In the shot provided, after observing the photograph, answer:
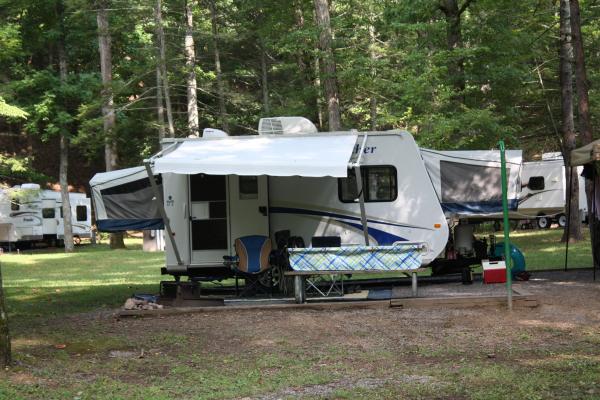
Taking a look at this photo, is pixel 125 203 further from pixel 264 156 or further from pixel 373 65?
pixel 373 65

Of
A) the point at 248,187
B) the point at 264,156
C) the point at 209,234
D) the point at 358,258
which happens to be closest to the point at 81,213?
the point at 209,234

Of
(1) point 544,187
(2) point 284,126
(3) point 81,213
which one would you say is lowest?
(3) point 81,213

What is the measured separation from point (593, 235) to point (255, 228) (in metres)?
5.71

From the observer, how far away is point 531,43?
64.7ft

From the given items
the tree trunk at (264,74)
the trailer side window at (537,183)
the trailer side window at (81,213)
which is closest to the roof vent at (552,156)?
the trailer side window at (537,183)

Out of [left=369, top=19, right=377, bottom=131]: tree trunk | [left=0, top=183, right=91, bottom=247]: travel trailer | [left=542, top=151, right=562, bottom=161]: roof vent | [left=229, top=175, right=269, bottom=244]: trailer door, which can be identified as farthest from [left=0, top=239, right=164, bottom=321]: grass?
[left=542, top=151, right=562, bottom=161]: roof vent

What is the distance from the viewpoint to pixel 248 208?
12.6 m

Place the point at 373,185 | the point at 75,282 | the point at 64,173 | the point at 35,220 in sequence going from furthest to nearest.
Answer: the point at 35,220
the point at 64,173
the point at 75,282
the point at 373,185

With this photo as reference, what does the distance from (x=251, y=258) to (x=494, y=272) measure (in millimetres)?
3919

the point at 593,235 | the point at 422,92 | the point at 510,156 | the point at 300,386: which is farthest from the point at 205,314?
the point at 422,92

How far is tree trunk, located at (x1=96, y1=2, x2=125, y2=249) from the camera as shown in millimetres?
27102

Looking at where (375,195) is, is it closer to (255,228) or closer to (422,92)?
(255,228)

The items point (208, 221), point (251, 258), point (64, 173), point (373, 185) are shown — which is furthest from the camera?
point (64, 173)

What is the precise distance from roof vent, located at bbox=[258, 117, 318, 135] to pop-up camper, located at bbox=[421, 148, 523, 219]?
202 cm
